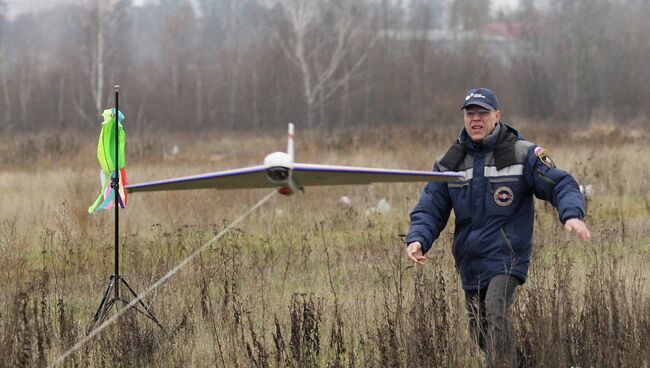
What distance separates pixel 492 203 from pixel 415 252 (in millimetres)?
425

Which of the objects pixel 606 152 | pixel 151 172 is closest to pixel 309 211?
pixel 151 172

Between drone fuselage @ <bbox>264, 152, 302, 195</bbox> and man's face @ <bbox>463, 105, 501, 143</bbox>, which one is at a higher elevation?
man's face @ <bbox>463, 105, 501, 143</bbox>

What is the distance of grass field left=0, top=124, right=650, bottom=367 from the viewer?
185 inches

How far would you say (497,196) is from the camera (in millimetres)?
4555

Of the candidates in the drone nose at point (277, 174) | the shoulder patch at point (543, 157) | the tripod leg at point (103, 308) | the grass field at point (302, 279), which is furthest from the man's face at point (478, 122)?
Answer: the tripod leg at point (103, 308)

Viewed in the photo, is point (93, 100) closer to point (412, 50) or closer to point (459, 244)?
point (412, 50)

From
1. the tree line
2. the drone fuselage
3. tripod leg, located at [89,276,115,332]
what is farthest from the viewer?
the tree line

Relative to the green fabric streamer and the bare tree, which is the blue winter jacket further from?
the bare tree

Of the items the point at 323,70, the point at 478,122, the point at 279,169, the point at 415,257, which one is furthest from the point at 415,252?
the point at 323,70

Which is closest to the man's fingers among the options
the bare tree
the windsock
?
the windsock

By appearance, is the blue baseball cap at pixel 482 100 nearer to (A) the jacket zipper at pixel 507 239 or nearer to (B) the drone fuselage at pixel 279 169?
(A) the jacket zipper at pixel 507 239

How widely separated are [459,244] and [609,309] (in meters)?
1.09

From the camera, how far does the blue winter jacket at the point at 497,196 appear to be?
4.52m

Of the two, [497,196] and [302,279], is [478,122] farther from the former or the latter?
[302,279]
